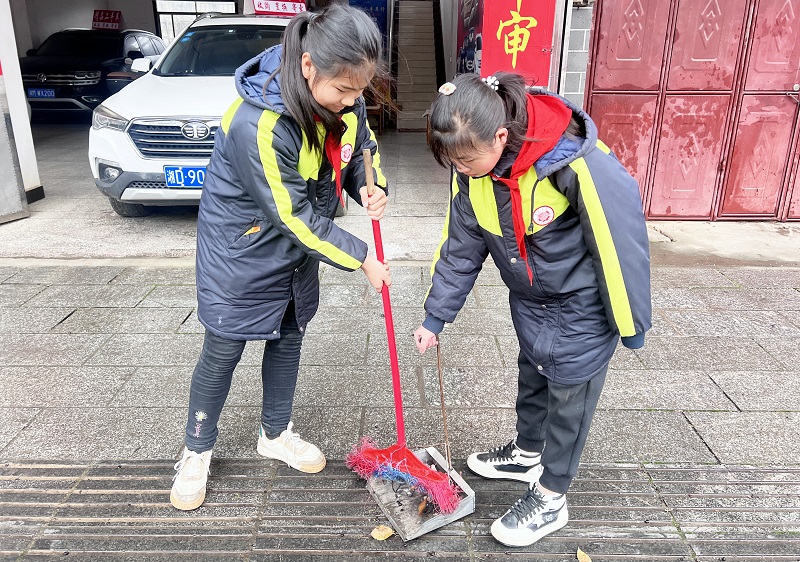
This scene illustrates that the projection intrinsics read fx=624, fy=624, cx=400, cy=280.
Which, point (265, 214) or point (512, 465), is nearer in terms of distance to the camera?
point (265, 214)

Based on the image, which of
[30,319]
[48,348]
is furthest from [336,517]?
[30,319]

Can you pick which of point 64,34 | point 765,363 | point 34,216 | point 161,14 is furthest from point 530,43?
point 64,34

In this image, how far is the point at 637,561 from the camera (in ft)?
6.87

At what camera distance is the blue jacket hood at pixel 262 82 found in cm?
186

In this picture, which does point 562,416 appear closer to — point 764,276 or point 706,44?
point 764,276

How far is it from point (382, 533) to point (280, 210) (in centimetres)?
117

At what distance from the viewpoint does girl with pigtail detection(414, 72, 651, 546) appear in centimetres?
172

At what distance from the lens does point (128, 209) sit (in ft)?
18.5

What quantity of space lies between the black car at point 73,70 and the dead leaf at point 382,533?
9856mm

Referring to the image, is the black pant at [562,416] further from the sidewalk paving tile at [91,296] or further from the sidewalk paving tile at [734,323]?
the sidewalk paving tile at [91,296]

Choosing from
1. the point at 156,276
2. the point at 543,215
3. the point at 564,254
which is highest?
the point at 543,215

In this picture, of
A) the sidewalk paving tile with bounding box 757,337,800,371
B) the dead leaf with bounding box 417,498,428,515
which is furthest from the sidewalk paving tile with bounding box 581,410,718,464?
the sidewalk paving tile with bounding box 757,337,800,371

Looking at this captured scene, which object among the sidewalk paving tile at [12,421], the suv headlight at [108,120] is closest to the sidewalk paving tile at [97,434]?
the sidewalk paving tile at [12,421]

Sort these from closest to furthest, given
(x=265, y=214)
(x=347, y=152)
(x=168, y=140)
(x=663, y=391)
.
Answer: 1. (x=265, y=214)
2. (x=347, y=152)
3. (x=663, y=391)
4. (x=168, y=140)
